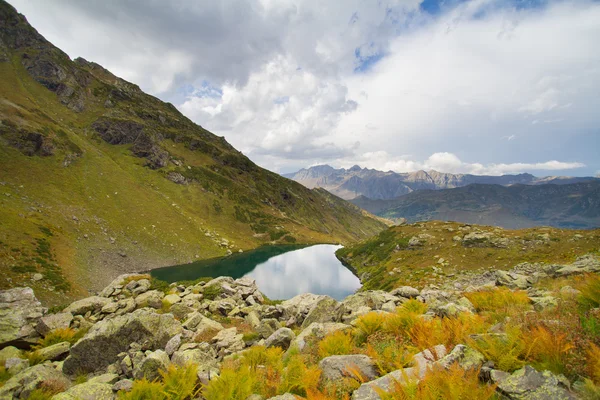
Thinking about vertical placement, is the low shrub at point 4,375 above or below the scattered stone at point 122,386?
below

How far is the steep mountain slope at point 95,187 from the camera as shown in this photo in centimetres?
5681

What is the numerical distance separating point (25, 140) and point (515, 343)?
397ft

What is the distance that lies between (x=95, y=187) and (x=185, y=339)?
104208 mm

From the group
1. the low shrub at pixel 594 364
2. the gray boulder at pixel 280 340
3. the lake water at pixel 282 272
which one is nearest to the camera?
the low shrub at pixel 594 364

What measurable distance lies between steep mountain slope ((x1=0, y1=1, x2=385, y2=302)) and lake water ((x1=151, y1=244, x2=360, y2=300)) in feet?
32.1

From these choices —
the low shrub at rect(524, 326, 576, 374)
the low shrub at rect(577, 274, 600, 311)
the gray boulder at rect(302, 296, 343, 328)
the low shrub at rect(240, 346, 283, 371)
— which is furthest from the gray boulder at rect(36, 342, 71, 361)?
the low shrub at rect(577, 274, 600, 311)

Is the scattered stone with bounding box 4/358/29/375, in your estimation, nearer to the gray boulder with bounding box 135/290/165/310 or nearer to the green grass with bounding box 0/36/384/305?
the gray boulder with bounding box 135/290/165/310

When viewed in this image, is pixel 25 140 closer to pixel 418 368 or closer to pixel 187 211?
pixel 187 211

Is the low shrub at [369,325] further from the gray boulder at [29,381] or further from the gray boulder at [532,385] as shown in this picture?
the gray boulder at [29,381]

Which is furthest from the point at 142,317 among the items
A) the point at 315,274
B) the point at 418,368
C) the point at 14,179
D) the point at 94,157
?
the point at 94,157

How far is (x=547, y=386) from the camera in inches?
184

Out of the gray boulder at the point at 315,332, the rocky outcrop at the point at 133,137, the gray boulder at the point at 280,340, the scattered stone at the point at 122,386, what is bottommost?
the gray boulder at the point at 280,340

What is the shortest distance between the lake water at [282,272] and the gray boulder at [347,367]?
50783 millimetres

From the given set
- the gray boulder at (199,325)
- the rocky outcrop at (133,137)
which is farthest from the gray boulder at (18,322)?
the rocky outcrop at (133,137)
